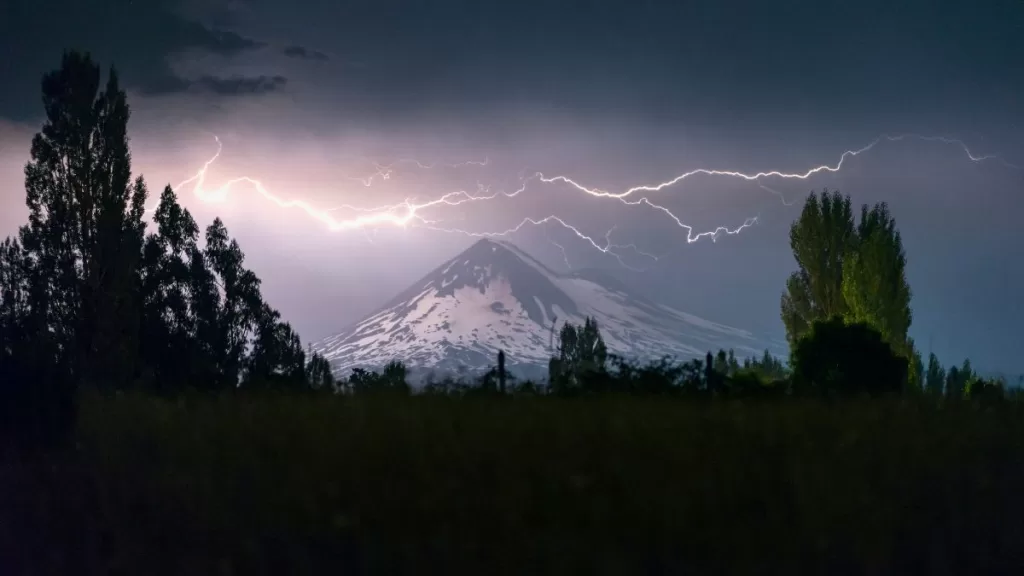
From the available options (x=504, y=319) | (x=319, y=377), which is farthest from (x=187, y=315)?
(x=504, y=319)

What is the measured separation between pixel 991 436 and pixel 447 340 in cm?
8679

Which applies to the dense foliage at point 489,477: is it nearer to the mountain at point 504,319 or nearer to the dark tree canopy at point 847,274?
the dark tree canopy at point 847,274

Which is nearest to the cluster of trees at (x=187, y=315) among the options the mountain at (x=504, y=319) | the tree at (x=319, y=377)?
the tree at (x=319, y=377)

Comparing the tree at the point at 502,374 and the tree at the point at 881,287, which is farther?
the tree at the point at 881,287

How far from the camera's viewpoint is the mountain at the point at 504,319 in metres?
90.1

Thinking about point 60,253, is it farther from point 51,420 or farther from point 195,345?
point 51,420

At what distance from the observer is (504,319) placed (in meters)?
109

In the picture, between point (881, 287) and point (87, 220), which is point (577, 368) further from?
point (881, 287)

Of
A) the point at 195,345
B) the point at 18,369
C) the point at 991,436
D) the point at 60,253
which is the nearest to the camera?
the point at 991,436

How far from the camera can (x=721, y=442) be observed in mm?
6707

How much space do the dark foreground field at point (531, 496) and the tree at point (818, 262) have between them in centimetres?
3459

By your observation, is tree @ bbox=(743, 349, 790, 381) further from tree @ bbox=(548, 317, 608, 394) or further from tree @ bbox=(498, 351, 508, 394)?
tree @ bbox=(498, 351, 508, 394)

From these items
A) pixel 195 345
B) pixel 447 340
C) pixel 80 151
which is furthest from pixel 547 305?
pixel 80 151

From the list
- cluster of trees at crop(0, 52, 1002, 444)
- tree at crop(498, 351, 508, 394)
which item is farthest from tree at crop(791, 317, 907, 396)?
tree at crop(498, 351, 508, 394)
